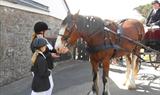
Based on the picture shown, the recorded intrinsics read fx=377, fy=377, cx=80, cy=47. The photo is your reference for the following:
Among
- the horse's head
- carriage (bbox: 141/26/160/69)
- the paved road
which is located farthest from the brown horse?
the paved road

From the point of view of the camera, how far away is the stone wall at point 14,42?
465 inches

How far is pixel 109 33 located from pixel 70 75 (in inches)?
211

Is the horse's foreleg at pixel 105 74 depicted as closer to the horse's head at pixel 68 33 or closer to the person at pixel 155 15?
the horse's head at pixel 68 33

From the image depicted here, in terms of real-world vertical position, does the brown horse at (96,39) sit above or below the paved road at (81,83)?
above

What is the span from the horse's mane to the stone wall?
4025 millimetres

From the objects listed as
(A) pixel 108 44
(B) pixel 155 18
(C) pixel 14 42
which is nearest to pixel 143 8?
(C) pixel 14 42

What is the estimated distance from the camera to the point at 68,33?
815cm

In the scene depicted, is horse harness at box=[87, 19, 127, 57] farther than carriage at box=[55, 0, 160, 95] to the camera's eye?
Yes

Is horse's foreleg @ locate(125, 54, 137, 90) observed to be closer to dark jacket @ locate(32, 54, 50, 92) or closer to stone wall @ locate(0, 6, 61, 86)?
stone wall @ locate(0, 6, 61, 86)

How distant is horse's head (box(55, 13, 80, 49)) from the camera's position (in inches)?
317

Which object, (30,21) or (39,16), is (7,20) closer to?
(30,21)

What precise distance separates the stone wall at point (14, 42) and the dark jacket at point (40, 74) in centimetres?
517

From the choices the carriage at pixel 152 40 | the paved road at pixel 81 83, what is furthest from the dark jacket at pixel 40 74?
the carriage at pixel 152 40

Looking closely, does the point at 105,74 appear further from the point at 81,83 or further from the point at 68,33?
the point at 81,83
